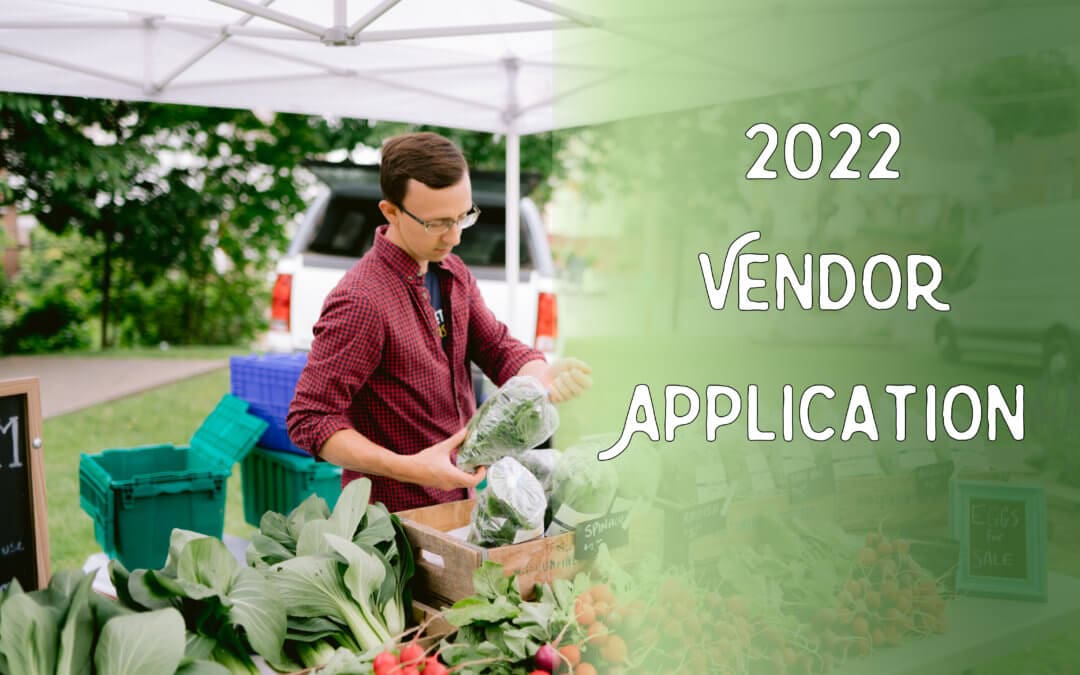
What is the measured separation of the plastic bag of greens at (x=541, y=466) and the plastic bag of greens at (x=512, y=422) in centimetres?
2

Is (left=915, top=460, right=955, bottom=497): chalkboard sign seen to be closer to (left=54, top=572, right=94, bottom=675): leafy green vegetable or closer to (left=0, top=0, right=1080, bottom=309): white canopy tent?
(left=0, top=0, right=1080, bottom=309): white canopy tent

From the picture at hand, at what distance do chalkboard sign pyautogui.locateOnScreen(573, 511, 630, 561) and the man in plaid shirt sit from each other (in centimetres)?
26

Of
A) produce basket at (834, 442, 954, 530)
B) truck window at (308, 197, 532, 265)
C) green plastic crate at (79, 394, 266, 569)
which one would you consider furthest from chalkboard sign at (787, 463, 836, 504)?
truck window at (308, 197, 532, 265)

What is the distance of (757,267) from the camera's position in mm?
1331

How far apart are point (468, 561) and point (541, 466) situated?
0.25m

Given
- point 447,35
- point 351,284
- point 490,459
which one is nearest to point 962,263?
point 490,459

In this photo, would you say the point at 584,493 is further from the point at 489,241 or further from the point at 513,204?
the point at 489,241

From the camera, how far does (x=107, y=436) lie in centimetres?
590

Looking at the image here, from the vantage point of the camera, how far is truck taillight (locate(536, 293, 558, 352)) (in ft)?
15.1

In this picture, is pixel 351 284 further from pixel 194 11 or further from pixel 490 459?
pixel 194 11

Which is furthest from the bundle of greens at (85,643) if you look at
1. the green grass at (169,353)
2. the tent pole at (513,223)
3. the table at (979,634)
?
the green grass at (169,353)

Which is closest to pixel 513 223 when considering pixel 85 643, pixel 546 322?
pixel 546 322

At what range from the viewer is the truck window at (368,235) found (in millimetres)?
4691

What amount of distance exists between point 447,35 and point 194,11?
0.89 meters
